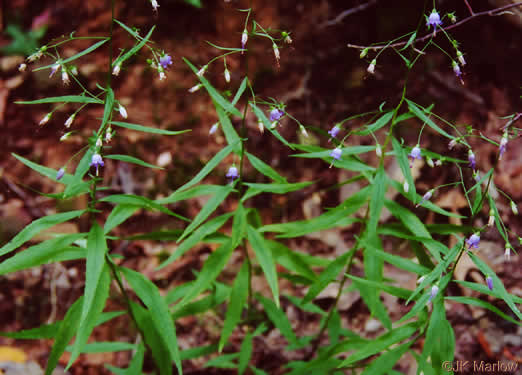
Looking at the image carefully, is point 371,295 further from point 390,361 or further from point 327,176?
point 327,176

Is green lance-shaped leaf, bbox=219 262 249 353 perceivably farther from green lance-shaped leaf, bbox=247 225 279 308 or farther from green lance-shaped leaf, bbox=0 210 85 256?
green lance-shaped leaf, bbox=0 210 85 256

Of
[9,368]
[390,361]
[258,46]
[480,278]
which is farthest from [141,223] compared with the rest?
[480,278]

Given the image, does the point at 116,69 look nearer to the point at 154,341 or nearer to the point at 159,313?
the point at 159,313

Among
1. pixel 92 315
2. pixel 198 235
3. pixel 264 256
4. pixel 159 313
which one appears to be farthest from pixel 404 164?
pixel 92 315

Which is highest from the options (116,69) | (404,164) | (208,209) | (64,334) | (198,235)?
(116,69)

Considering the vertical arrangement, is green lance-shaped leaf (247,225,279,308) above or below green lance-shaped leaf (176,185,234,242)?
below

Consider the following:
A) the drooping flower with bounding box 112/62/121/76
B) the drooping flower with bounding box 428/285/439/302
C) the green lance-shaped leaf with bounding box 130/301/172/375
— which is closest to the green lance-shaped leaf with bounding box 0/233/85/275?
the green lance-shaped leaf with bounding box 130/301/172/375
